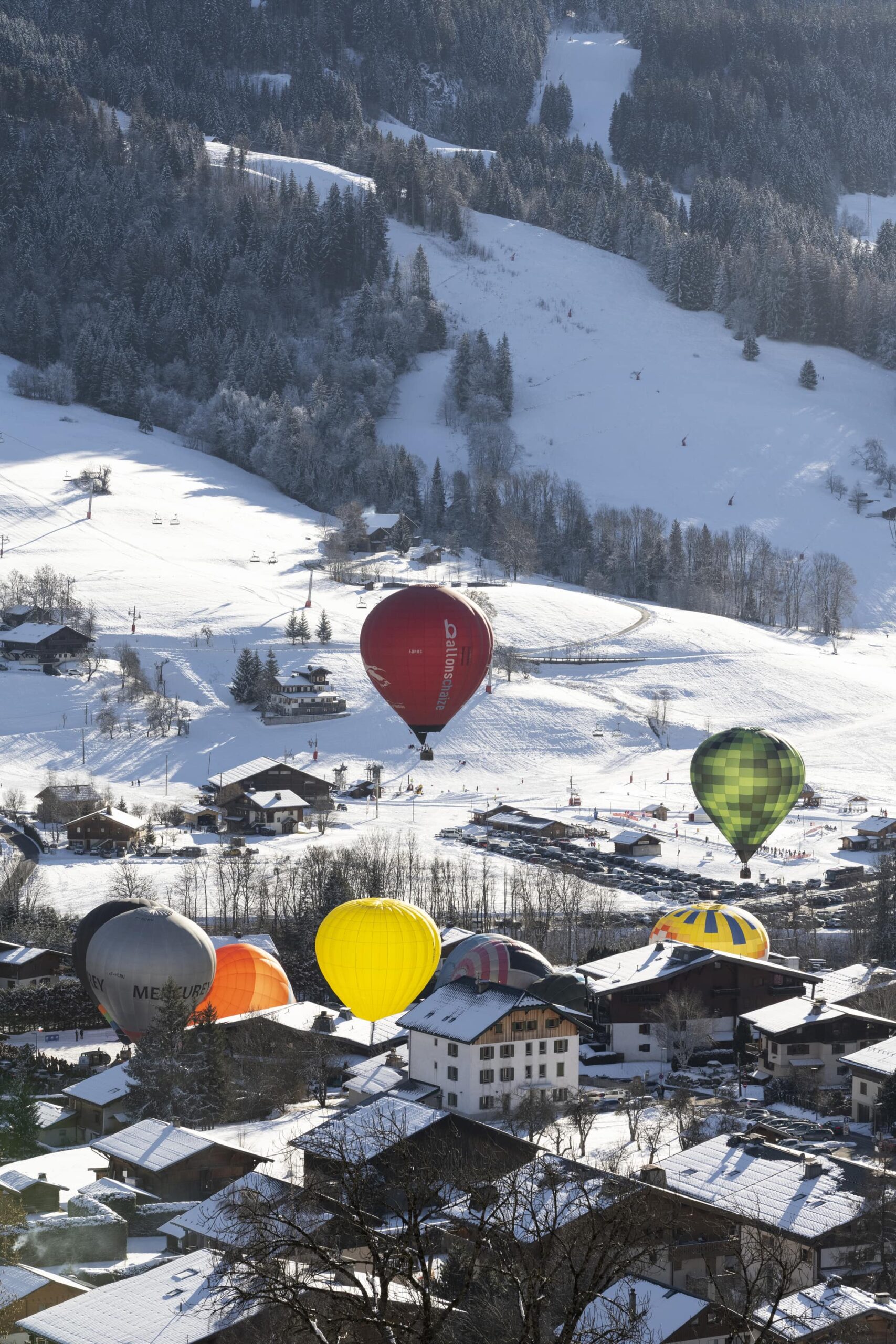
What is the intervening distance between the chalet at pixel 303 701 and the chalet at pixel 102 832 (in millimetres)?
16939

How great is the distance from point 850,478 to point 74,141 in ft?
225

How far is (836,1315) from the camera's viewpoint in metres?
19.4

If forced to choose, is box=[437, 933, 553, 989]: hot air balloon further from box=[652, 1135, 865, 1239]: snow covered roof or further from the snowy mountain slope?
box=[652, 1135, 865, 1239]: snow covered roof

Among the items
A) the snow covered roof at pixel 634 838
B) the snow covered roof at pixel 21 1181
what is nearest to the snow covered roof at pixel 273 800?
the snow covered roof at pixel 634 838

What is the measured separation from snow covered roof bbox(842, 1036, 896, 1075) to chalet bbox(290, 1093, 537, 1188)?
273 inches

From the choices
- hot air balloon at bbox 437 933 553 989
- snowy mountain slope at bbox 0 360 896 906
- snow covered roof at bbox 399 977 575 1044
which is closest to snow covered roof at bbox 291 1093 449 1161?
snow covered roof at bbox 399 977 575 1044

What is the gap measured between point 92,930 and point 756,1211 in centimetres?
1774

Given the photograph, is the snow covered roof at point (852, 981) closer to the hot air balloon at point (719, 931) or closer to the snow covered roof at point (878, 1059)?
the hot air balloon at point (719, 931)

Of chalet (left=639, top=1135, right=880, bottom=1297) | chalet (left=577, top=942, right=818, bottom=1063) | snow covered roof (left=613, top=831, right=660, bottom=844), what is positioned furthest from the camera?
snow covered roof (left=613, top=831, right=660, bottom=844)

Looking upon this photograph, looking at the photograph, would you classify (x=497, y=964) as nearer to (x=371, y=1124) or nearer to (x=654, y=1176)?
(x=371, y=1124)

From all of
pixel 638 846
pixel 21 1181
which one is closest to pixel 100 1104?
pixel 21 1181

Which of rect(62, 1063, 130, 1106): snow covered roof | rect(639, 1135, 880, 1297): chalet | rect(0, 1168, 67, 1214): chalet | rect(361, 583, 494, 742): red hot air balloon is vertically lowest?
rect(62, 1063, 130, 1106): snow covered roof

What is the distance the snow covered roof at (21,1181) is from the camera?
2623cm

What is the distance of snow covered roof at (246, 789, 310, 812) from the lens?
6009cm
